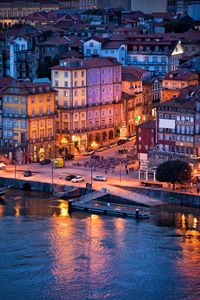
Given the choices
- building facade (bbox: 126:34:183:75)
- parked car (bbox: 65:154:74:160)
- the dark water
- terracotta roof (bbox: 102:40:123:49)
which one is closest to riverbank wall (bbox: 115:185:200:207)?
the dark water

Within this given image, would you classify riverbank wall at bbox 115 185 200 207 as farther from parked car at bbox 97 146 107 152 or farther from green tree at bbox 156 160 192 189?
parked car at bbox 97 146 107 152

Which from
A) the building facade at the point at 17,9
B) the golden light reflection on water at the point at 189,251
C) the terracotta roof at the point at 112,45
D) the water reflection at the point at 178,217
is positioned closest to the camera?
the golden light reflection on water at the point at 189,251

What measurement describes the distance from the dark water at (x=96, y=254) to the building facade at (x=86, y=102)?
18954 mm

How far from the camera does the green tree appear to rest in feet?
228

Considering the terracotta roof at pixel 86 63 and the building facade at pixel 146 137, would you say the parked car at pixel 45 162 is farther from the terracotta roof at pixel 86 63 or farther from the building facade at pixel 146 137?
the terracotta roof at pixel 86 63

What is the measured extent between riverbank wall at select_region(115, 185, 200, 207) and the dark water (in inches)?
40.3

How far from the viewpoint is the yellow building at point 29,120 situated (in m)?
82.4

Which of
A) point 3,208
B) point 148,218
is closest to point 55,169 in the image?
point 3,208

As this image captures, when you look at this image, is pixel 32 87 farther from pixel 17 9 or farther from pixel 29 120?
pixel 17 9

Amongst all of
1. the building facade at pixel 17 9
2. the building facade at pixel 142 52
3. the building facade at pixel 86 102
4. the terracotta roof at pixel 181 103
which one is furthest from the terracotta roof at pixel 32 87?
the building facade at pixel 17 9

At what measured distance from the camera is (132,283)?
51.8 meters

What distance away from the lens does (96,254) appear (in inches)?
2244

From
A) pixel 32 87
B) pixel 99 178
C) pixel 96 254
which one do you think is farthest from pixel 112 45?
pixel 96 254

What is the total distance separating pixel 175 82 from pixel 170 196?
27.4 m
